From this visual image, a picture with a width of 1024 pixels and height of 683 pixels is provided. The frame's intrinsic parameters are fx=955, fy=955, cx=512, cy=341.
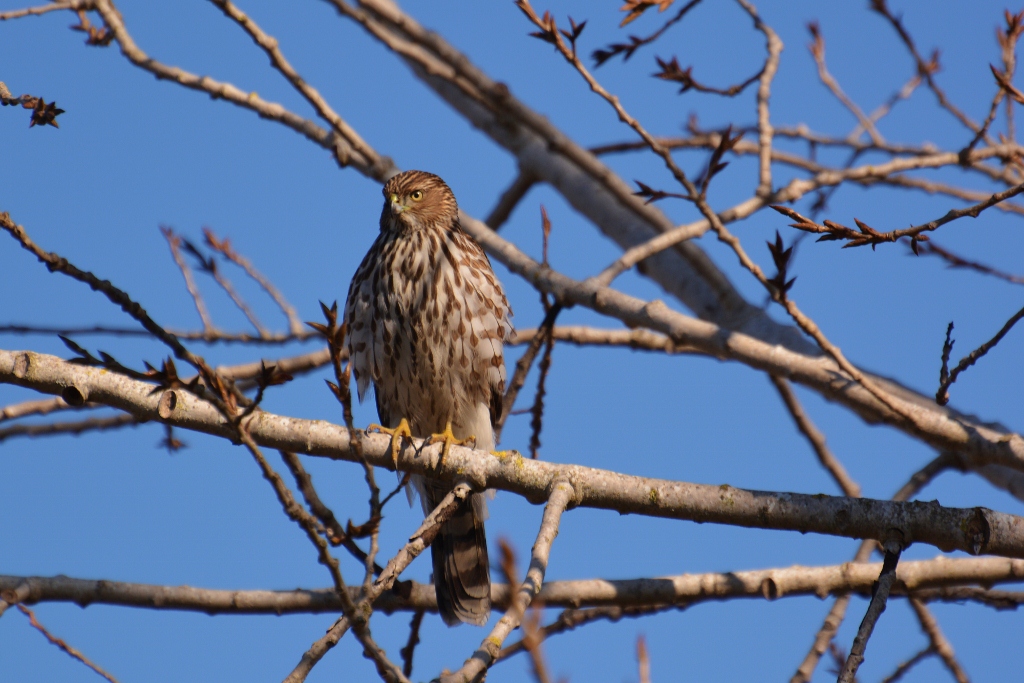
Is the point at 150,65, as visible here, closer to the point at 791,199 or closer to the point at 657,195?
the point at 657,195

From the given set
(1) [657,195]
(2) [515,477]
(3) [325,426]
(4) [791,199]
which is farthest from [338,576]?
(4) [791,199]

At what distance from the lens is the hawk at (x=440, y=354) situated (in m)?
4.34

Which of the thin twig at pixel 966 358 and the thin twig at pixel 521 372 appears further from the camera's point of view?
the thin twig at pixel 521 372

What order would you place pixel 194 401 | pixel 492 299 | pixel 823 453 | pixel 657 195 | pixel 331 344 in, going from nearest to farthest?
pixel 331 344, pixel 194 401, pixel 657 195, pixel 492 299, pixel 823 453

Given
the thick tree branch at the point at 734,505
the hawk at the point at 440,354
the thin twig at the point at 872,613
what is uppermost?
the hawk at the point at 440,354

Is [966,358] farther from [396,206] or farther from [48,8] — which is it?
[48,8]

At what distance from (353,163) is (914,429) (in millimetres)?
3095

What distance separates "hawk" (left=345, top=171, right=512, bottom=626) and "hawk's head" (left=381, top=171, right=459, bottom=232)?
0.13 meters

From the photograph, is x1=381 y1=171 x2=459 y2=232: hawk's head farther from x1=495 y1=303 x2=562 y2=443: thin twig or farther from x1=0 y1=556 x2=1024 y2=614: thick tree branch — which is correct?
x1=0 y1=556 x2=1024 y2=614: thick tree branch

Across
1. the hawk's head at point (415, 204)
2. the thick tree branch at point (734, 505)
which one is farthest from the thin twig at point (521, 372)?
the hawk's head at point (415, 204)

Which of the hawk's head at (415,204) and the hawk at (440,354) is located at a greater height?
the hawk's head at (415,204)

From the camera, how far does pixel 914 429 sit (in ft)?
11.2

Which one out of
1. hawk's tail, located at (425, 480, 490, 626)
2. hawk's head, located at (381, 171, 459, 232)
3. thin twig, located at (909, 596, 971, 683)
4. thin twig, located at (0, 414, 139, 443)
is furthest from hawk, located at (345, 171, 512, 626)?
thin twig, located at (909, 596, 971, 683)

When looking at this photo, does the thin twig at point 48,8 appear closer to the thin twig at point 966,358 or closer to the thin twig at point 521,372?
the thin twig at point 521,372
